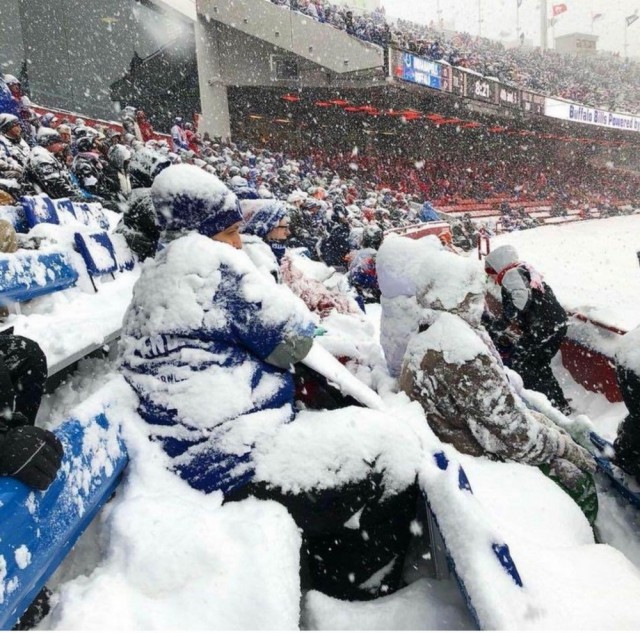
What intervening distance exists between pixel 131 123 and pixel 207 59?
1193cm

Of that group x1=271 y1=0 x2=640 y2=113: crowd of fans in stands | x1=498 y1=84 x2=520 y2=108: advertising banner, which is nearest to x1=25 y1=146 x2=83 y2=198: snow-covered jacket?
x1=271 y1=0 x2=640 y2=113: crowd of fans in stands

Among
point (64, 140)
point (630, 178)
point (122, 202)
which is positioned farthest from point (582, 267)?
point (630, 178)

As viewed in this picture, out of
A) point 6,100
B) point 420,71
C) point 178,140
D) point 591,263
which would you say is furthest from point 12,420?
point 420,71

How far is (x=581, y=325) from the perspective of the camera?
198 inches

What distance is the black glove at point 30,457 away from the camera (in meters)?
1.28

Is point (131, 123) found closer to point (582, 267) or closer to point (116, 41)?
point (116, 41)

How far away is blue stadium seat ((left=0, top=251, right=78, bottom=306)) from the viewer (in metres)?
2.79

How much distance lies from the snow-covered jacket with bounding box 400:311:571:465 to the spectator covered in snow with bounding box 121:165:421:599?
0.59 m

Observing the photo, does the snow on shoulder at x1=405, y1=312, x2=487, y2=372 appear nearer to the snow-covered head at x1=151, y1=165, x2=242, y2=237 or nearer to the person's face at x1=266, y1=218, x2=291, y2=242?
the snow-covered head at x1=151, y1=165, x2=242, y2=237

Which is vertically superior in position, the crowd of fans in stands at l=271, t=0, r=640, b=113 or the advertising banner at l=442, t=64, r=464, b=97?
the crowd of fans in stands at l=271, t=0, r=640, b=113

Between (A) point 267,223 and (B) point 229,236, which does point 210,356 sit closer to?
(B) point 229,236

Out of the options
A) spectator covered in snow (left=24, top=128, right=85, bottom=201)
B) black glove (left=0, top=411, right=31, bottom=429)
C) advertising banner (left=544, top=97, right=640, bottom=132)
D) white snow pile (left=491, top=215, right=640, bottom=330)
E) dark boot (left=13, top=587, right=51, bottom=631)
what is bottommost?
white snow pile (left=491, top=215, right=640, bottom=330)

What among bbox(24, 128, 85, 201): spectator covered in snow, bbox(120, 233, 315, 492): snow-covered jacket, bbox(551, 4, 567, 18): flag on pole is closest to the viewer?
bbox(120, 233, 315, 492): snow-covered jacket

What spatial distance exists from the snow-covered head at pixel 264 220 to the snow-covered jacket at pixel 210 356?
3299 mm
